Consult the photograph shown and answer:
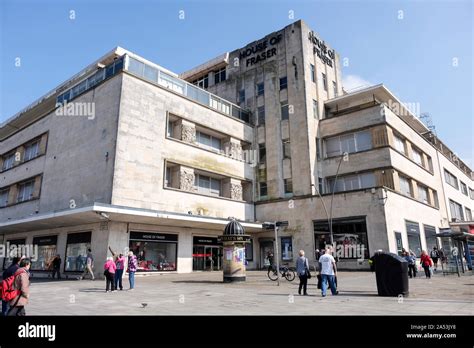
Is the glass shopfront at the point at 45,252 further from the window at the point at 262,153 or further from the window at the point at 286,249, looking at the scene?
the window at the point at 262,153

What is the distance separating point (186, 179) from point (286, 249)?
450 inches

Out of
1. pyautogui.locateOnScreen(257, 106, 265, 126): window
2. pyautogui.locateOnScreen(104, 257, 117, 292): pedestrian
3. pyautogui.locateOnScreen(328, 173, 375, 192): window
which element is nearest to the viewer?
pyautogui.locateOnScreen(104, 257, 117, 292): pedestrian

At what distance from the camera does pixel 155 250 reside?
83.6 ft

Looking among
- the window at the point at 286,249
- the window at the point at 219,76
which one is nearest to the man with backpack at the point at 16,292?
the window at the point at 286,249

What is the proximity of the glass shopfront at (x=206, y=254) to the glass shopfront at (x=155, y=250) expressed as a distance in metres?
2.37

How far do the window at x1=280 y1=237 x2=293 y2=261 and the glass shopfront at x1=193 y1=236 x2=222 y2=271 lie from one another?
5937mm

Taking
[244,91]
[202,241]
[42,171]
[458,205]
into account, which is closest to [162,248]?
[202,241]

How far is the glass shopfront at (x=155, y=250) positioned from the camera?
2420 cm

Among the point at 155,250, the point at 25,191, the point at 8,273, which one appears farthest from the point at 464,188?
the point at 8,273

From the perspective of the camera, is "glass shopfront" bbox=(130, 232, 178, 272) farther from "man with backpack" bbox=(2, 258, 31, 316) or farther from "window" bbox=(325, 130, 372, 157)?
"window" bbox=(325, 130, 372, 157)

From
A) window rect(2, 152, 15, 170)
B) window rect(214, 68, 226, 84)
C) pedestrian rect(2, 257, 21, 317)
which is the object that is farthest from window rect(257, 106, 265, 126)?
pedestrian rect(2, 257, 21, 317)

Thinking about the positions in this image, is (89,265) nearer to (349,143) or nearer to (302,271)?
(302,271)

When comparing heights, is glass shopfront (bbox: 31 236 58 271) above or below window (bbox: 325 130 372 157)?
below

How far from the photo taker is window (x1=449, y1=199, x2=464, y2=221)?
45312 millimetres
